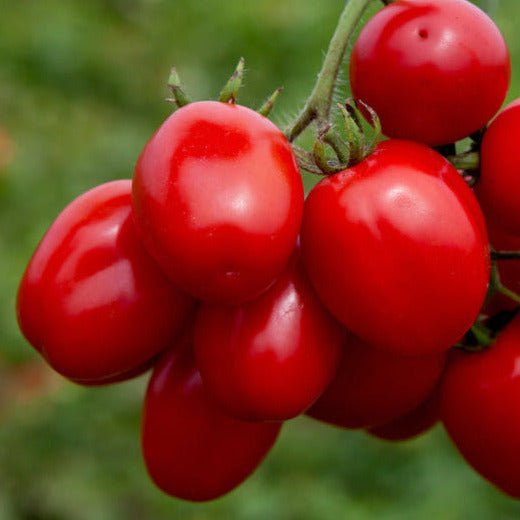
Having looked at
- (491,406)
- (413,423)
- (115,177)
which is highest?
(491,406)

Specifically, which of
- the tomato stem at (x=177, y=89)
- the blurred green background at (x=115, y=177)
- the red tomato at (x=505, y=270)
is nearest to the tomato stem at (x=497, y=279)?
the red tomato at (x=505, y=270)

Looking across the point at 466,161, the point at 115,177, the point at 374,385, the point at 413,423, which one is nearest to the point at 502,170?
the point at 466,161

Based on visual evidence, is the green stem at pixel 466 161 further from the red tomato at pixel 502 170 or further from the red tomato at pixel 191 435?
the red tomato at pixel 191 435

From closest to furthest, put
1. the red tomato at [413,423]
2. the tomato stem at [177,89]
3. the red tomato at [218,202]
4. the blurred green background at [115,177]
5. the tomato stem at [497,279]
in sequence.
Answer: the red tomato at [218,202] → the tomato stem at [177,89] → the tomato stem at [497,279] → the red tomato at [413,423] → the blurred green background at [115,177]

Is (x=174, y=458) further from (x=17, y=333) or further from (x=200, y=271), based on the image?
(x=17, y=333)

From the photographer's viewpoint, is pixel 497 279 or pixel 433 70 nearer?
pixel 433 70

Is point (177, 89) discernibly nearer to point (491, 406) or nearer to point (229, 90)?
point (229, 90)

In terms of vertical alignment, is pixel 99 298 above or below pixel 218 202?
below
